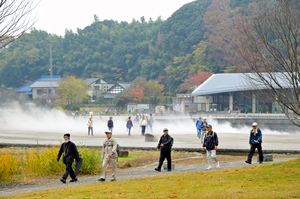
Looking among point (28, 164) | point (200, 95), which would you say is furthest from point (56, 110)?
point (28, 164)

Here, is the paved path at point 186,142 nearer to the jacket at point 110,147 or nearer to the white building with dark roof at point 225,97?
the jacket at point 110,147

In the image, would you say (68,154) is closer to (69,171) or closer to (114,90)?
(69,171)

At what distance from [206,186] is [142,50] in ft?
416

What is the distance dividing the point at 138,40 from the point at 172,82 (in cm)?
3633

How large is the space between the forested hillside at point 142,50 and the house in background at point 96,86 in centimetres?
519

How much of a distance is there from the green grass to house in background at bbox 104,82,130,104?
106 metres

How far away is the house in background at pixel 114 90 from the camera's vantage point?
12750cm

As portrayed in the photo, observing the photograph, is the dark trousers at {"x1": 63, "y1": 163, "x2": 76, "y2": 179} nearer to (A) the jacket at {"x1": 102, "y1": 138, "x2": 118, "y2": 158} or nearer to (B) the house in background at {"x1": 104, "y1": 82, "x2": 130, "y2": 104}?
(A) the jacket at {"x1": 102, "y1": 138, "x2": 118, "y2": 158}

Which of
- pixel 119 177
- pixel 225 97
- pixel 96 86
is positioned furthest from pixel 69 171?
pixel 96 86

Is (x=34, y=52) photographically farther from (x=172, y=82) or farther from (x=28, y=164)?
(x=28, y=164)

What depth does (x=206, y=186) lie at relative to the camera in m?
17.9

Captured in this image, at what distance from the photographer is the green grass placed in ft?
52.9

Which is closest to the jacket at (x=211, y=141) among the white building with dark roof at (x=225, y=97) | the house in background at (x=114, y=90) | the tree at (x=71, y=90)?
the white building with dark roof at (x=225, y=97)

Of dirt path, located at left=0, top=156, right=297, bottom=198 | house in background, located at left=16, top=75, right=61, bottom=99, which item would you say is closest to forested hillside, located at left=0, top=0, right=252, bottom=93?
house in background, located at left=16, top=75, right=61, bottom=99
